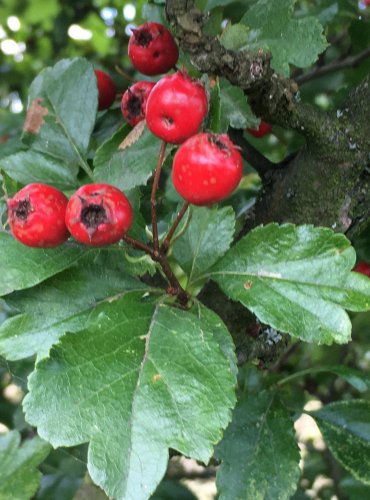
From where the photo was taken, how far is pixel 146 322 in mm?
900

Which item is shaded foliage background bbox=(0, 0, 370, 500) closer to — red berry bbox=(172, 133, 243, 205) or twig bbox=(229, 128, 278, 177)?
twig bbox=(229, 128, 278, 177)

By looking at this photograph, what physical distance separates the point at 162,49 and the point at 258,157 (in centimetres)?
27

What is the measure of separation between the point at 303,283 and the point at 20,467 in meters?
0.69

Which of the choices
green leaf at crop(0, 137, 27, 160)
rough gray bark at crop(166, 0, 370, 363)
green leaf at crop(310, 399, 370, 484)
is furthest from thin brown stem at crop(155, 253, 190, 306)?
green leaf at crop(0, 137, 27, 160)

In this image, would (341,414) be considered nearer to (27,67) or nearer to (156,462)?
(156,462)

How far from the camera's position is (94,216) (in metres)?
0.83

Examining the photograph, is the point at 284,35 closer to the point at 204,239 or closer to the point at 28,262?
the point at 204,239

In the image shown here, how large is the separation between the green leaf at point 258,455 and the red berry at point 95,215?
48 cm

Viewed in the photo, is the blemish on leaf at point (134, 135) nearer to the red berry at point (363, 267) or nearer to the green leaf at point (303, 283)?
the green leaf at point (303, 283)

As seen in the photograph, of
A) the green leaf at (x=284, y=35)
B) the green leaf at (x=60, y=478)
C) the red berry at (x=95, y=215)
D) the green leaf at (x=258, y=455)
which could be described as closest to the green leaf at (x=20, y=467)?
the green leaf at (x=60, y=478)

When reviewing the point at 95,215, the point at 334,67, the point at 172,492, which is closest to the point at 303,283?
the point at 95,215

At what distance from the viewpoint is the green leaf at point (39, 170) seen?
45.2 inches

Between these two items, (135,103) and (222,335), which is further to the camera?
(135,103)

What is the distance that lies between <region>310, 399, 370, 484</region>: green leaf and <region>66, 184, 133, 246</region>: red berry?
647mm
